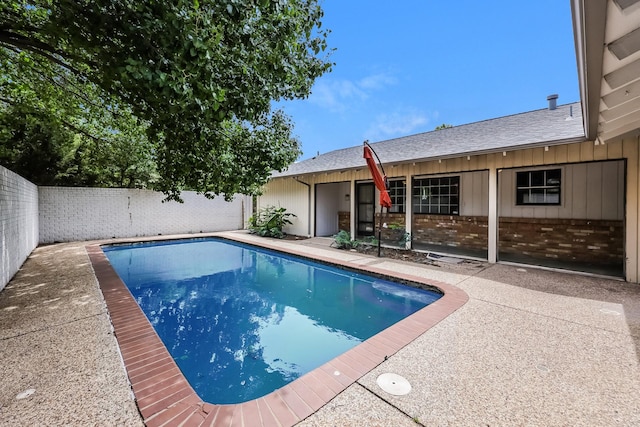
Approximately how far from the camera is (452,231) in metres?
9.29

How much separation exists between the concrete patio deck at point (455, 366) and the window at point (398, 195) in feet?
19.4

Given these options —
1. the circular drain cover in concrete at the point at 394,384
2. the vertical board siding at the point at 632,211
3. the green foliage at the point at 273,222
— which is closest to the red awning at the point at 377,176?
the vertical board siding at the point at 632,211

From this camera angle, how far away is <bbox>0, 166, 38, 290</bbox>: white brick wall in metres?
4.73

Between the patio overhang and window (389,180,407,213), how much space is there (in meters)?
6.05

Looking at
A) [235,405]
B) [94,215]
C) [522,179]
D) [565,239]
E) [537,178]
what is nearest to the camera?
[235,405]

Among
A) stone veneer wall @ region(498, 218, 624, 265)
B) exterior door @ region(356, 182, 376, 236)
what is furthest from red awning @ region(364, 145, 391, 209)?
stone veneer wall @ region(498, 218, 624, 265)

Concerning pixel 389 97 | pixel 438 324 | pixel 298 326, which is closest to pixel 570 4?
pixel 438 324

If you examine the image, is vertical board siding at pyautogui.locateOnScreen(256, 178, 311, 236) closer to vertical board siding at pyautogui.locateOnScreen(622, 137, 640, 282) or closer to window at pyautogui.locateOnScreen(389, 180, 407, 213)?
window at pyautogui.locateOnScreen(389, 180, 407, 213)

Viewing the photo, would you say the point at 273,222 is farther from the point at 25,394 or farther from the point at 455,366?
the point at 455,366

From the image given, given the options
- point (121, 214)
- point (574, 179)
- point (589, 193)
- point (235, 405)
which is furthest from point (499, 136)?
point (121, 214)

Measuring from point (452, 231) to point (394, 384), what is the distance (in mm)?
8084

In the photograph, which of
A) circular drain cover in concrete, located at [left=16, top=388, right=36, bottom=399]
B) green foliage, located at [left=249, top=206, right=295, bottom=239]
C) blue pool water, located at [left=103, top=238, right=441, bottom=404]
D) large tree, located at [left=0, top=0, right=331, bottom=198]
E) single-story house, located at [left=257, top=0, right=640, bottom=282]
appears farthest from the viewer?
green foliage, located at [left=249, top=206, right=295, bottom=239]

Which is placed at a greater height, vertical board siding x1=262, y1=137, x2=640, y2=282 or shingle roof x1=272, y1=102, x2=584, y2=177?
shingle roof x1=272, y1=102, x2=584, y2=177

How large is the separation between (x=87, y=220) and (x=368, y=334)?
1249 centimetres
